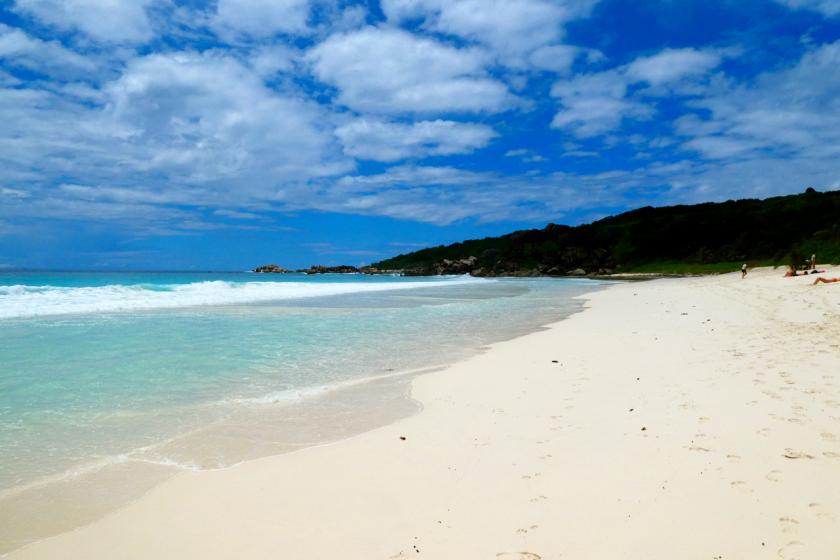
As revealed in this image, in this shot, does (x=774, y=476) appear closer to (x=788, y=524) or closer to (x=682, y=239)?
(x=788, y=524)

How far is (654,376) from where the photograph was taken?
7254 mm

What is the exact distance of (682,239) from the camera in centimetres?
8481

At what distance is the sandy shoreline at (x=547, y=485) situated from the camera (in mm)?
3070

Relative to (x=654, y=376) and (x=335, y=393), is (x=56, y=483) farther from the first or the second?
(x=654, y=376)

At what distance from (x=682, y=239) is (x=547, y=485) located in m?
93.0

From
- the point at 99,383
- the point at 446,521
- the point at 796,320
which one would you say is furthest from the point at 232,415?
the point at 796,320

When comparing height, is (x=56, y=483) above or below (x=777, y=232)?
below

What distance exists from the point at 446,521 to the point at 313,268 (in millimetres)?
171407

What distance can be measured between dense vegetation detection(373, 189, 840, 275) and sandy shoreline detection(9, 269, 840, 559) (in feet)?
165

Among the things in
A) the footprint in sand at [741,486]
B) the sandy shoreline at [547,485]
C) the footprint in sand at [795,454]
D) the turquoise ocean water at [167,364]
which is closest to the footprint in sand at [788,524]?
the sandy shoreline at [547,485]

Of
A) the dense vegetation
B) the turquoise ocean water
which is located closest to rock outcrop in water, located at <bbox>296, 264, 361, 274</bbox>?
the dense vegetation

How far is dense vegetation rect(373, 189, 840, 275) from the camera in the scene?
65562mm

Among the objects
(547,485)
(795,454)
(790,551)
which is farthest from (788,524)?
(547,485)

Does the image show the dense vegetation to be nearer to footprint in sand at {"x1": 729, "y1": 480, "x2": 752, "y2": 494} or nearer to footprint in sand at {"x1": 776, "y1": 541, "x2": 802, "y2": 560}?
footprint in sand at {"x1": 729, "y1": 480, "x2": 752, "y2": 494}
